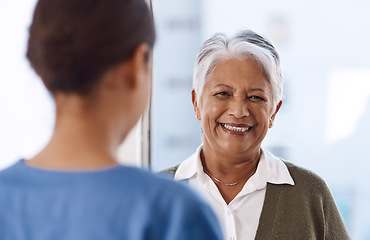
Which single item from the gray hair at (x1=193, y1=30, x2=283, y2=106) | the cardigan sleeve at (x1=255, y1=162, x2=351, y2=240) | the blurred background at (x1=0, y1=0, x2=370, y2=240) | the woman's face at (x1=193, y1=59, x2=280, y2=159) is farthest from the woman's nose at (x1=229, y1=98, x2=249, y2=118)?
the blurred background at (x1=0, y1=0, x2=370, y2=240)

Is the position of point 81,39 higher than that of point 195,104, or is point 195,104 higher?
point 81,39

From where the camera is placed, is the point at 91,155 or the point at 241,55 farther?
the point at 241,55

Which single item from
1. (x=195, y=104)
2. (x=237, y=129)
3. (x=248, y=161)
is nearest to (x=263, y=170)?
(x=248, y=161)

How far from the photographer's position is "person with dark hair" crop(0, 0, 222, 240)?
667mm

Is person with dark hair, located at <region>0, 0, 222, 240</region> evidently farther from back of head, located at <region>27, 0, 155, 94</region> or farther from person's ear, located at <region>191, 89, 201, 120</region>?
person's ear, located at <region>191, 89, 201, 120</region>

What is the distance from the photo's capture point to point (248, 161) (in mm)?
1712

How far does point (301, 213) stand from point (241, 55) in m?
0.54

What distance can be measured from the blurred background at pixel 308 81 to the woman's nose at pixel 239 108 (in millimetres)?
1409

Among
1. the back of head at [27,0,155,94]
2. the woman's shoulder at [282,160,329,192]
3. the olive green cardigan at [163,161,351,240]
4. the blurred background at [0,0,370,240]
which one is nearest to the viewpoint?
the back of head at [27,0,155,94]

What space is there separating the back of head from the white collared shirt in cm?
94

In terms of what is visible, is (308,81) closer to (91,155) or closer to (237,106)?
(237,106)

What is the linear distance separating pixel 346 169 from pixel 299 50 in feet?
A: 2.73

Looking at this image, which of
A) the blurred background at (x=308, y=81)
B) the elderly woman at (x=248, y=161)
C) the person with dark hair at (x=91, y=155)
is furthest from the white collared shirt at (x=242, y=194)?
the blurred background at (x=308, y=81)

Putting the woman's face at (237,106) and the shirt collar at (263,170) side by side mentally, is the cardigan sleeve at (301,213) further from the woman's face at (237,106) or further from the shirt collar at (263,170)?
the woman's face at (237,106)
